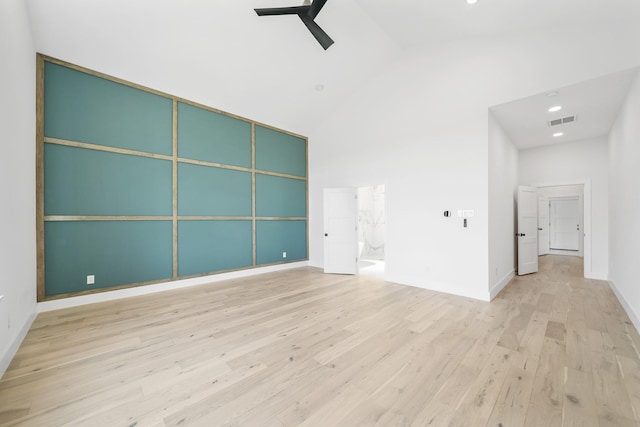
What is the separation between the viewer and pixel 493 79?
150 inches

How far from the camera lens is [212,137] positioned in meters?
5.04

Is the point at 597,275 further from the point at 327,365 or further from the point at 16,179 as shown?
the point at 16,179

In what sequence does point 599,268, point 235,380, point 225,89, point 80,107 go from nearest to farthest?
point 235,380 → point 80,107 → point 225,89 → point 599,268

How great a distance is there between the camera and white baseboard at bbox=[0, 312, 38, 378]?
2.08m

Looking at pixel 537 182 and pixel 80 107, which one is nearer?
pixel 80 107

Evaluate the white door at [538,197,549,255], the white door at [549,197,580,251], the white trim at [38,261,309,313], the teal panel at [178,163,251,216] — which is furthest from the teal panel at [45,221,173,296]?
the white door at [549,197,580,251]

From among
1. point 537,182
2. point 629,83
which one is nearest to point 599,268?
point 537,182

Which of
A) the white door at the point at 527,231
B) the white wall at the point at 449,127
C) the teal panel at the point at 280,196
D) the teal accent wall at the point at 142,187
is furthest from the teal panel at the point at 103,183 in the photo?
→ the white door at the point at 527,231

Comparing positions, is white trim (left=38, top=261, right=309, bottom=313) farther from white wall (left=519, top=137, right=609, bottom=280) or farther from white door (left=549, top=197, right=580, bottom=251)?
white door (left=549, top=197, right=580, bottom=251)

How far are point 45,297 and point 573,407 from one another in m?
5.62

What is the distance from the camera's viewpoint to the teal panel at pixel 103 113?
350 cm

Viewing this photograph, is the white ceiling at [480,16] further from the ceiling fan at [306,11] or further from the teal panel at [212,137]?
the teal panel at [212,137]

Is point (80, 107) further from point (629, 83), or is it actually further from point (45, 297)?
point (629, 83)

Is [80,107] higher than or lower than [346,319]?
higher
